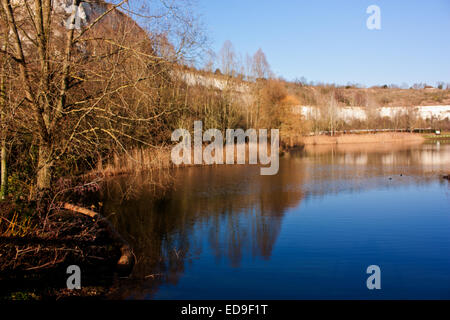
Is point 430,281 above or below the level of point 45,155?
below

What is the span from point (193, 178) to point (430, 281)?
12.8m

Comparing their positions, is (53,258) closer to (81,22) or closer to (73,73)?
(73,73)

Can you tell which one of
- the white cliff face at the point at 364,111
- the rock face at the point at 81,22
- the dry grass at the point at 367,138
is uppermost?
the white cliff face at the point at 364,111

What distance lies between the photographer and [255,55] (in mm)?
33281

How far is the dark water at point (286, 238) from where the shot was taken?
648 centimetres

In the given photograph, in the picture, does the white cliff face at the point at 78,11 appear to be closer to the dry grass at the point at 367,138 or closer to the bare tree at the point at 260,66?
the bare tree at the point at 260,66

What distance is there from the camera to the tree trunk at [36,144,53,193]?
7107 millimetres

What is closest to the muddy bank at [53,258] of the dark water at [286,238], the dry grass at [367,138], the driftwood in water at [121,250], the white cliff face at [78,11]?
the driftwood in water at [121,250]

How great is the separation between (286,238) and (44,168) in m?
5.62

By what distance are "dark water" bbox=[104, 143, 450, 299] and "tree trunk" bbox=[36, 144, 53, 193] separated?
62.4 inches

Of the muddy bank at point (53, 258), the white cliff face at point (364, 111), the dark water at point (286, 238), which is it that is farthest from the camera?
the white cliff face at point (364, 111)

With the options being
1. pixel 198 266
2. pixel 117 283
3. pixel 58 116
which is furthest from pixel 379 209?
pixel 58 116

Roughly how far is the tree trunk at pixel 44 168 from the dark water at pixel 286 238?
5.20ft
